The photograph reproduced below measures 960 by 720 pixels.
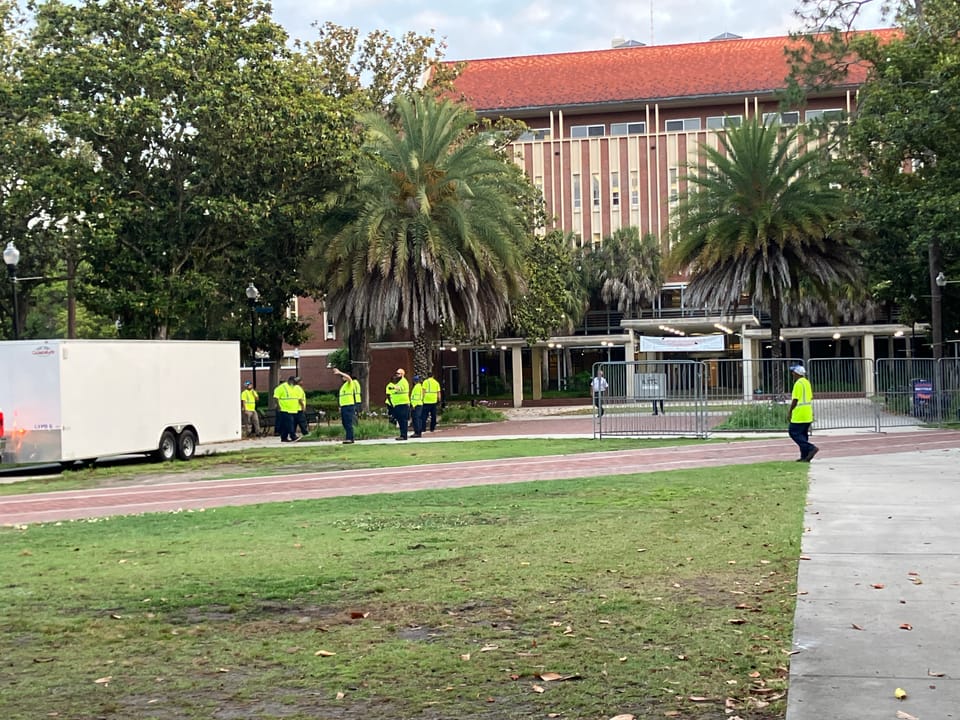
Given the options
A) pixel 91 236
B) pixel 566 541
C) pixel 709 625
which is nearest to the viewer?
pixel 709 625

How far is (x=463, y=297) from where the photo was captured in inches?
1490

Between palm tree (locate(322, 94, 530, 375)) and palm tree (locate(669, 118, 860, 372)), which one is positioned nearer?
palm tree (locate(669, 118, 860, 372))

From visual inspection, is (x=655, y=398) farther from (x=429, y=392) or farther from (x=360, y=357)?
(x=360, y=357)

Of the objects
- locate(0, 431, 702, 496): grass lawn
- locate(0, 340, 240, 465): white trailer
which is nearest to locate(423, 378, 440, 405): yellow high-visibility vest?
locate(0, 431, 702, 496): grass lawn

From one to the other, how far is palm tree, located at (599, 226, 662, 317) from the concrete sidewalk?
53.4 meters

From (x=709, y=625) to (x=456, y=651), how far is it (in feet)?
5.66

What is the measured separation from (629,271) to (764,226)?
34.6 m

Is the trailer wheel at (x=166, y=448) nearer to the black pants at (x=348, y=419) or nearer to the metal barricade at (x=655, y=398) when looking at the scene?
the black pants at (x=348, y=419)

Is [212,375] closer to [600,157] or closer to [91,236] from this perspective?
[91,236]

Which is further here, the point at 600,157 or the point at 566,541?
the point at 600,157

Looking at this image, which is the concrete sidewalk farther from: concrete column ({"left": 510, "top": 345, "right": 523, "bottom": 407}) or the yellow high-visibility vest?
concrete column ({"left": 510, "top": 345, "right": 523, "bottom": 407})

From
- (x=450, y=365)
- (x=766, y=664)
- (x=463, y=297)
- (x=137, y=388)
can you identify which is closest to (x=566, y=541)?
(x=766, y=664)

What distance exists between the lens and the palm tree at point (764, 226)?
35.2m

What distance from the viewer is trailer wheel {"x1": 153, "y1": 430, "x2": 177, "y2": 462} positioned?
88.1ft
